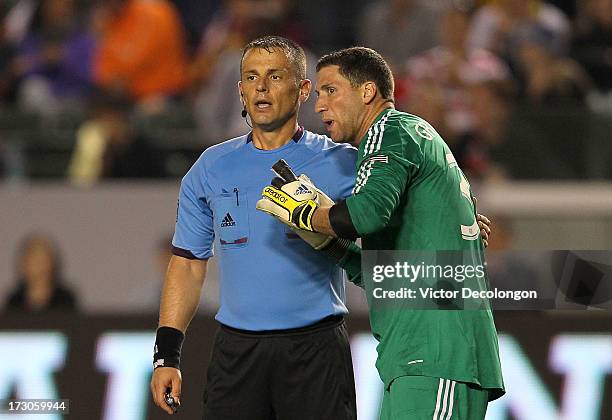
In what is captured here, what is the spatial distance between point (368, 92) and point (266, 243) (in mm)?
710

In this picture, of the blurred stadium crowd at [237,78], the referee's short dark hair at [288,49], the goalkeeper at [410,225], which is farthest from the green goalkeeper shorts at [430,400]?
the blurred stadium crowd at [237,78]

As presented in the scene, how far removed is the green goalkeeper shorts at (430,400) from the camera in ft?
14.9

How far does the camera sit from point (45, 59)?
1066cm

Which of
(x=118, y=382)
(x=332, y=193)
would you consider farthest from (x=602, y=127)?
(x=332, y=193)

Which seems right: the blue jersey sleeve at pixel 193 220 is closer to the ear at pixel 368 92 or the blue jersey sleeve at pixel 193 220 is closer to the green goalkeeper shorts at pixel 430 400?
the ear at pixel 368 92

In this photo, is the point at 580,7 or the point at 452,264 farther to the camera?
the point at 580,7

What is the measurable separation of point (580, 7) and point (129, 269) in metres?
4.31

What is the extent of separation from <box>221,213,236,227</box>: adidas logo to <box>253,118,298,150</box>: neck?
0.31m

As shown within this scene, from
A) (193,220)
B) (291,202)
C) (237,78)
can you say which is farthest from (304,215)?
(237,78)

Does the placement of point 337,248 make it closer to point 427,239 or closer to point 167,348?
point 427,239

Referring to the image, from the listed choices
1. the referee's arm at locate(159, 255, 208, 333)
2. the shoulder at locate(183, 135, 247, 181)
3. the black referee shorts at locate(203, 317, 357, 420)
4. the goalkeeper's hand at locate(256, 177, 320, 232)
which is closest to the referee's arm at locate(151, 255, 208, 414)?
the referee's arm at locate(159, 255, 208, 333)

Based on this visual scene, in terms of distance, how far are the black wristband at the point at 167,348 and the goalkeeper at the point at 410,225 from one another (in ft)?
2.51

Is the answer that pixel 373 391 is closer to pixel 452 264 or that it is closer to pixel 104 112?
pixel 452 264

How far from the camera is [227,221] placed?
5.04 metres
